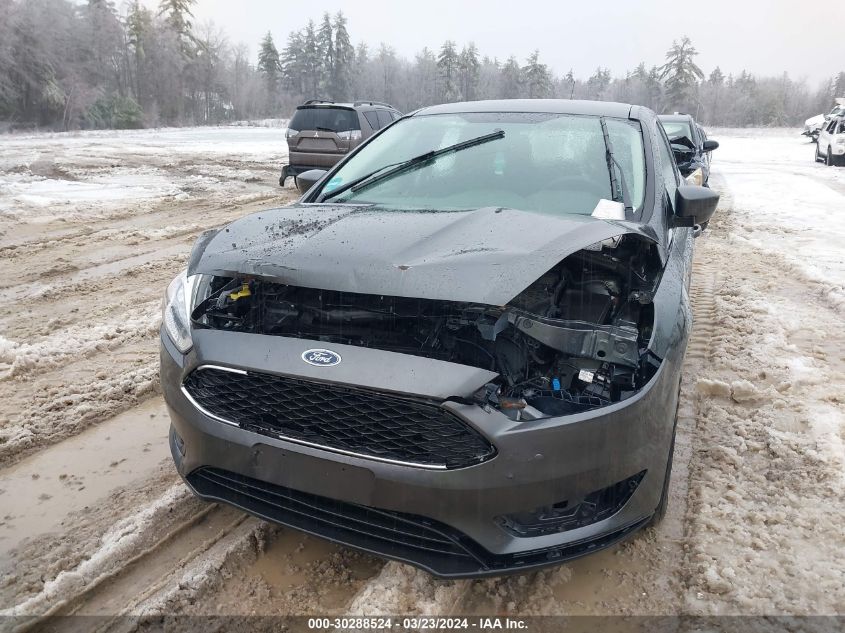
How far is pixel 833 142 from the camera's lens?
1948 cm

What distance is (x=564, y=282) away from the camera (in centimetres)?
246

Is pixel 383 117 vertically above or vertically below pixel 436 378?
above

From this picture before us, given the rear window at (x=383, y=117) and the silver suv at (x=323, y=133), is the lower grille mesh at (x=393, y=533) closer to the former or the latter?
the silver suv at (x=323, y=133)

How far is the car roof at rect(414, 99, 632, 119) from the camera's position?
3615 millimetres

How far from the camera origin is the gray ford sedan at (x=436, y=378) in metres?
1.84

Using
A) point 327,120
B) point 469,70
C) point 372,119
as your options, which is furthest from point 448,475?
point 469,70

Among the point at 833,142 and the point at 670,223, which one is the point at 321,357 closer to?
the point at 670,223

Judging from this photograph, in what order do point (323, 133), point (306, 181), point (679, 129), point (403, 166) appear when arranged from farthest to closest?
1. point (679, 129)
2. point (323, 133)
3. point (306, 181)
4. point (403, 166)

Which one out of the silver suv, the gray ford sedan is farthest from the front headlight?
the silver suv

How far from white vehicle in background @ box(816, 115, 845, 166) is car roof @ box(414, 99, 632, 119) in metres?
20.1

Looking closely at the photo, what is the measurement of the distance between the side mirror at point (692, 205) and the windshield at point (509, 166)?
241 mm

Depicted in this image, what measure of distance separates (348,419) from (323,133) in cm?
1055

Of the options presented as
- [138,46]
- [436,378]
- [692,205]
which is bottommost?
[436,378]

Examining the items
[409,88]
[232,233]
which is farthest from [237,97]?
[232,233]
